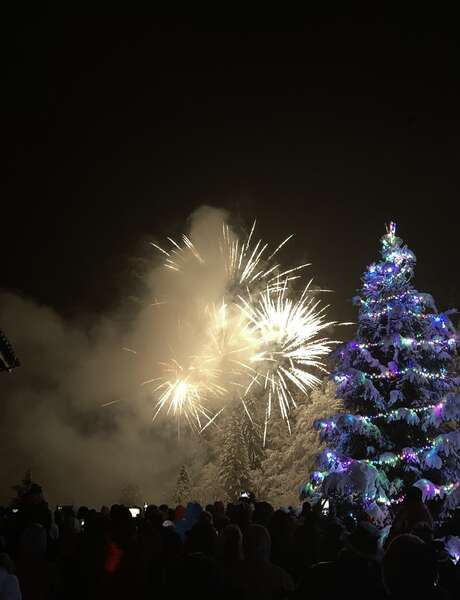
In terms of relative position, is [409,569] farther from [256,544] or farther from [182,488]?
[182,488]

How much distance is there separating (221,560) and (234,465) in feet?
111

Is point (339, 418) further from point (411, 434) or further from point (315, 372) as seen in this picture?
point (315, 372)

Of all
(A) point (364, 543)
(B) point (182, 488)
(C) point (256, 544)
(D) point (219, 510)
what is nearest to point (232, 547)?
(C) point (256, 544)

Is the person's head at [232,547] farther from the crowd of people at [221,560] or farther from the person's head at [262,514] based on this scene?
Result: the person's head at [262,514]

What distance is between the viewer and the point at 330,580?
332 centimetres

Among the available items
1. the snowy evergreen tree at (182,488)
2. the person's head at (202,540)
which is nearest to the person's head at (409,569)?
the person's head at (202,540)

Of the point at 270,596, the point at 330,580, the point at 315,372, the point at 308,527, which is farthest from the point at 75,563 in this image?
the point at 315,372

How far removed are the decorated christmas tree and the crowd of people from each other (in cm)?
786

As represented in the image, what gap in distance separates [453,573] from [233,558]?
5.87ft

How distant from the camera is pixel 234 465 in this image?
38.5 meters

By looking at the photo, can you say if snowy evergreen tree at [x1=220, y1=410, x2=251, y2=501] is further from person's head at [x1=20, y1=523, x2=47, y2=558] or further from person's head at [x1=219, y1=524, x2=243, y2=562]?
person's head at [x1=219, y1=524, x2=243, y2=562]

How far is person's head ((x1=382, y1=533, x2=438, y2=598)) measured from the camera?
304 cm

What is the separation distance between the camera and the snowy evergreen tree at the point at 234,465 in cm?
3816

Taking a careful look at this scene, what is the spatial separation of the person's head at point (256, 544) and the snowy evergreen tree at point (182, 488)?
3895cm
